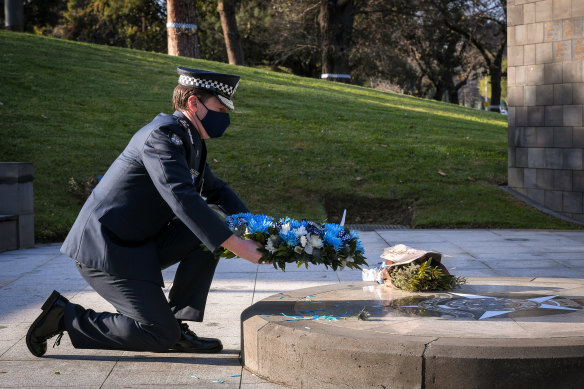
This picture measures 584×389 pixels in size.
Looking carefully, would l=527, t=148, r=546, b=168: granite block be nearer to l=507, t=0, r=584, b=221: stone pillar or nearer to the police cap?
l=507, t=0, r=584, b=221: stone pillar

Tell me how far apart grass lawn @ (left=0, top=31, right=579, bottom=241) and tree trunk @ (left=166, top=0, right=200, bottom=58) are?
11.6 feet

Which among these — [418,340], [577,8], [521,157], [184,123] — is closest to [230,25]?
[521,157]

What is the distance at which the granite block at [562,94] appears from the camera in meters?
11.9

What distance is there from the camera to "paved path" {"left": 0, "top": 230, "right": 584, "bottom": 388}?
13.1ft

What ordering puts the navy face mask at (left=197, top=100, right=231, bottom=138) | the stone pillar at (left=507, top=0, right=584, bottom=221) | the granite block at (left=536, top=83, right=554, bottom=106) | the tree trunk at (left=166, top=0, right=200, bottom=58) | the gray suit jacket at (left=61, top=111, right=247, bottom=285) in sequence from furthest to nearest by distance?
the tree trunk at (left=166, top=0, right=200, bottom=58), the granite block at (left=536, top=83, right=554, bottom=106), the stone pillar at (left=507, top=0, right=584, bottom=221), the navy face mask at (left=197, top=100, right=231, bottom=138), the gray suit jacket at (left=61, top=111, right=247, bottom=285)

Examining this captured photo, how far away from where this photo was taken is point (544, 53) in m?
12.1

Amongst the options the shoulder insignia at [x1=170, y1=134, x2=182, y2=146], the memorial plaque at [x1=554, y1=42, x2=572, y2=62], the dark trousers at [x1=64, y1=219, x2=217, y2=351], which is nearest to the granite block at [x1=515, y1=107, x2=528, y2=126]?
the memorial plaque at [x1=554, y1=42, x2=572, y2=62]

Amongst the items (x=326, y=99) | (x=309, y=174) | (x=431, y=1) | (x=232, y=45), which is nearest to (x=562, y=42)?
(x=309, y=174)

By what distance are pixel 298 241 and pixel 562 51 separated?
9272 millimetres

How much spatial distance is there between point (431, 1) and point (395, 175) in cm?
1972

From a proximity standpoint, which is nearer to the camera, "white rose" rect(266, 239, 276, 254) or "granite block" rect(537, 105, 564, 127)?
"white rose" rect(266, 239, 276, 254)

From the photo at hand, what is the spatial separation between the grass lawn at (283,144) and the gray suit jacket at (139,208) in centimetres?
656

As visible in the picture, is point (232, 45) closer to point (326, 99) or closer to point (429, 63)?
point (326, 99)

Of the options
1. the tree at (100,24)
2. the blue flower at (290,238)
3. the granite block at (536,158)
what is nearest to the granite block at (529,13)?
the granite block at (536,158)
